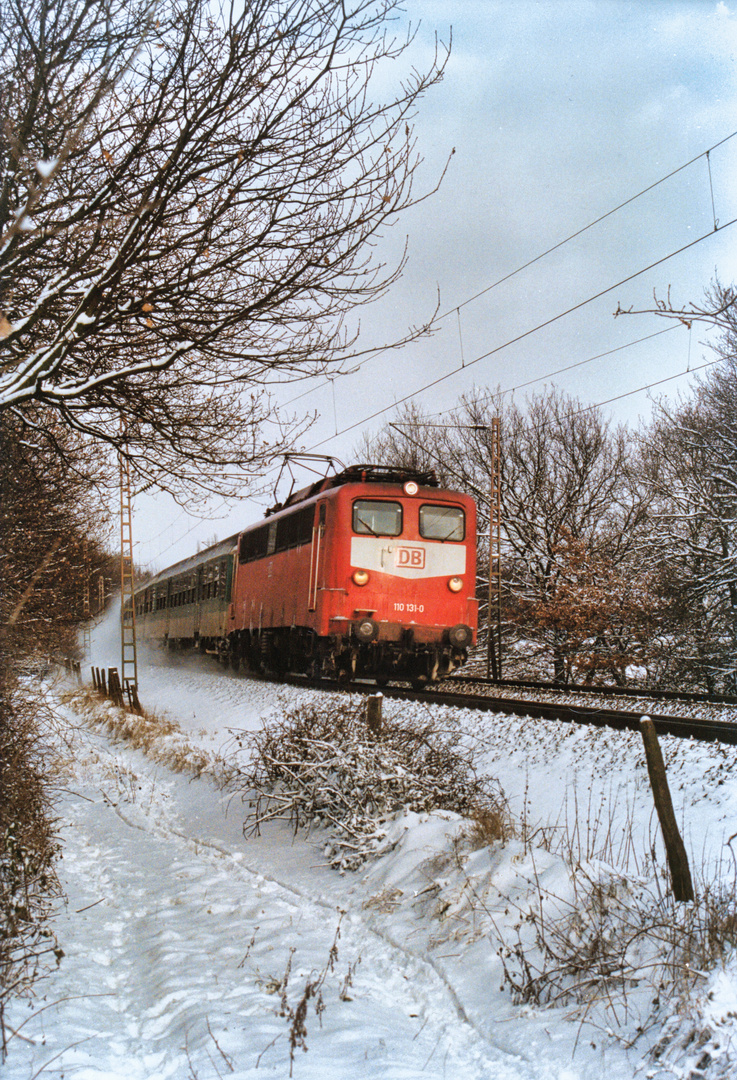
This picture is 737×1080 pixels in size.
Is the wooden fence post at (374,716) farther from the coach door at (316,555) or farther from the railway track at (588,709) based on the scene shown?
the coach door at (316,555)

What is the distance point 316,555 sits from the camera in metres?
15.1

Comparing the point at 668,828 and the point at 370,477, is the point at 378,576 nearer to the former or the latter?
the point at 370,477

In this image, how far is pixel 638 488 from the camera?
93.6ft

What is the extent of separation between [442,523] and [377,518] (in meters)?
1.31

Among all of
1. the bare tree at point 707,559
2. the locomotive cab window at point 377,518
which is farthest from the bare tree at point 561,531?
the locomotive cab window at point 377,518

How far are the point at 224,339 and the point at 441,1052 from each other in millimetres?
4592

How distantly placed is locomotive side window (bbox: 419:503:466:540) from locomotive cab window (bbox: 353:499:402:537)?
0.48 meters

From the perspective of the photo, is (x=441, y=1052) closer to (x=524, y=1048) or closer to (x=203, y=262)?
(x=524, y=1048)

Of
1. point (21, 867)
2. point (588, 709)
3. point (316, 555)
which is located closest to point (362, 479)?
point (316, 555)

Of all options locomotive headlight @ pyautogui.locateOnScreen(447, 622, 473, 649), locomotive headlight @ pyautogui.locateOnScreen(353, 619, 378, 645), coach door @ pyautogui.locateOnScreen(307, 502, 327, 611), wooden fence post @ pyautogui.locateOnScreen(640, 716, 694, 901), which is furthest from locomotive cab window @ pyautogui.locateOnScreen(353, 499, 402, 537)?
wooden fence post @ pyautogui.locateOnScreen(640, 716, 694, 901)

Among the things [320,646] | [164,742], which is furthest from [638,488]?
[164,742]

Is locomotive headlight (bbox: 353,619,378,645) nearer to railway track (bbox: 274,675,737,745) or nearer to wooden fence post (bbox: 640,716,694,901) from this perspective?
railway track (bbox: 274,675,737,745)

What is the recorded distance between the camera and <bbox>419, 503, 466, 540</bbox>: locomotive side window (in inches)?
600

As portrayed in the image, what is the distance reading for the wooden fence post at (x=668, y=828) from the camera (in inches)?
181
